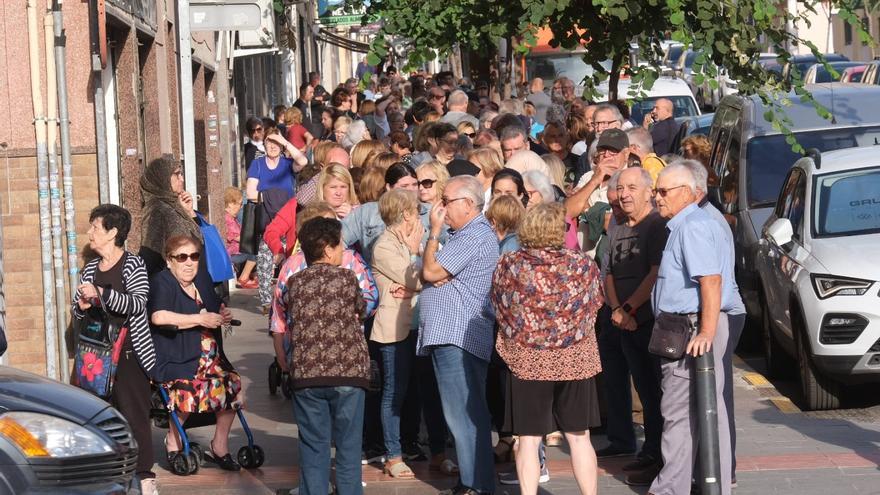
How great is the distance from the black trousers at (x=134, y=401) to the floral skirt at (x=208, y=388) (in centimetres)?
39

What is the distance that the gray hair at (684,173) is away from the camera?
8281 millimetres

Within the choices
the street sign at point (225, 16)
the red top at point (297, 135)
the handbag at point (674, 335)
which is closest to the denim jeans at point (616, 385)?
the handbag at point (674, 335)

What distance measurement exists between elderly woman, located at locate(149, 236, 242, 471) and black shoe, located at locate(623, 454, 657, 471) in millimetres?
2315

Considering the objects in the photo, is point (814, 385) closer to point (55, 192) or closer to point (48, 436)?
point (55, 192)

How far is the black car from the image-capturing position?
6.30 meters

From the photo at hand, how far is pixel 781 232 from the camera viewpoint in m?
11.5

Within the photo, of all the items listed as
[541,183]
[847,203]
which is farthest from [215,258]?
[847,203]

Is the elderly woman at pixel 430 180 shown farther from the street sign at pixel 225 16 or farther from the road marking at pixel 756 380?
the street sign at pixel 225 16

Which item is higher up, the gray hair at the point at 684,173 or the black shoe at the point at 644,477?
the gray hair at the point at 684,173

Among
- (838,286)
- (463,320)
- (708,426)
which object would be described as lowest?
(708,426)

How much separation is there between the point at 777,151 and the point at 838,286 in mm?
3915

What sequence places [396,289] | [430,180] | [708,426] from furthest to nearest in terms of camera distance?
[430,180] → [396,289] → [708,426]

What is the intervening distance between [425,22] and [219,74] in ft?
25.0

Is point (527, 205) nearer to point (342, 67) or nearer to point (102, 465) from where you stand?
point (102, 465)
